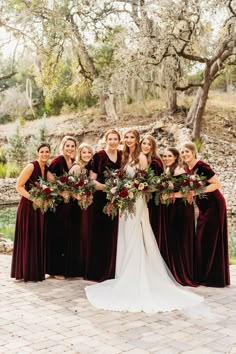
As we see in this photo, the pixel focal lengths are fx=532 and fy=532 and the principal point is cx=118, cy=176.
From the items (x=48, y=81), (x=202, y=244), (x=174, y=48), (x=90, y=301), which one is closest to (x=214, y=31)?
(x=174, y=48)

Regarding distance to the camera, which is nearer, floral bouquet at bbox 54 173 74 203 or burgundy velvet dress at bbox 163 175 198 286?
floral bouquet at bbox 54 173 74 203

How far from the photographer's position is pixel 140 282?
5.89m

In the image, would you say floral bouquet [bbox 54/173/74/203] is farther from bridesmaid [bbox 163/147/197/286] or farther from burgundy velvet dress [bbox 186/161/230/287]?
burgundy velvet dress [bbox 186/161/230/287]

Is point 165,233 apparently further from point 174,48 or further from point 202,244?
point 174,48

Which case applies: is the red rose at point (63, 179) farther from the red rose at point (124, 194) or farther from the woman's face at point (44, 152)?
the red rose at point (124, 194)

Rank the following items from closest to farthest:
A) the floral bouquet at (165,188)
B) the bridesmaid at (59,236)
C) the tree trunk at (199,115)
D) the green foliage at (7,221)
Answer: the floral bouquet at (165,188) < the bridesmaid at (59,236) < the green foliage at (7,221) < the tree trunk at (199,115)

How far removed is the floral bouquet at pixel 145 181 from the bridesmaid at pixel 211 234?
27.5 inches

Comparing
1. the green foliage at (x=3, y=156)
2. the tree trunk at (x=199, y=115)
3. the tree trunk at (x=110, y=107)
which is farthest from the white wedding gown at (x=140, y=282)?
the green foliage at (x=3, y=156)

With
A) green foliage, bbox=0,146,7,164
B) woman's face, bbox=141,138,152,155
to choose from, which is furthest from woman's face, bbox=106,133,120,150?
green foliage, bbox=0,146,7,164

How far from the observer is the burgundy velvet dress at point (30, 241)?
21.8 ft

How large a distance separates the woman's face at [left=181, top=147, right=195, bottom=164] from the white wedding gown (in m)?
0.76

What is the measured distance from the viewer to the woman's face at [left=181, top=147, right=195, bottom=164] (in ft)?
21.3

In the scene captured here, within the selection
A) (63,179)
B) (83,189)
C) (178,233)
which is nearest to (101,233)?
(83,189)

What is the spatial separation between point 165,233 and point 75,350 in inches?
95.5
